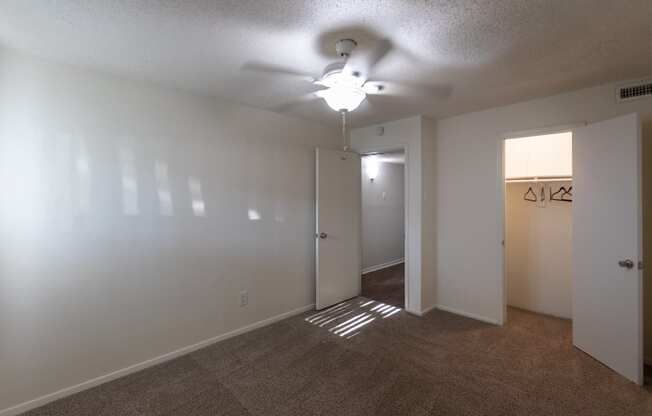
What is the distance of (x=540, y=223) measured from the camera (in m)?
3.45

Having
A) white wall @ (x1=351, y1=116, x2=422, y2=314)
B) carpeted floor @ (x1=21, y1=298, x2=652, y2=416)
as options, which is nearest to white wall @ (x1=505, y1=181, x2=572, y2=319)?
carpeted floor @ (x1=21, y1=298, x2=652, y2=416)

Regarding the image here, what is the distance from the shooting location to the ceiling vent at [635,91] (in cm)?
231

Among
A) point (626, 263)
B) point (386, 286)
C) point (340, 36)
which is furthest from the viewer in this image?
point (386, 286)

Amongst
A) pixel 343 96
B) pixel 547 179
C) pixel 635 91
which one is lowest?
pixel 547 179

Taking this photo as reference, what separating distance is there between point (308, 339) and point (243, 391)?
2.82 ft

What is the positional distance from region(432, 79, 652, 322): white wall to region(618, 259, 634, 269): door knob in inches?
38.1

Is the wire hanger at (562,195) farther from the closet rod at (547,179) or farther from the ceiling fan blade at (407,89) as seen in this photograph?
the ceiling fan blade at (407,89)

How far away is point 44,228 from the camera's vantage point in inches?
78.2

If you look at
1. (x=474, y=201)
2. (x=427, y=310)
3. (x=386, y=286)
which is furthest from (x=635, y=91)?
(x=386, y=286)

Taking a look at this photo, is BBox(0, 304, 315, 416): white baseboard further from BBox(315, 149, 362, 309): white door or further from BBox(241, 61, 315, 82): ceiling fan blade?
BBox(241, 61, 315, 82): ceiling fan blade

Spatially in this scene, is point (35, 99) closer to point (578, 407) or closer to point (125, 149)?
point (125, 149)

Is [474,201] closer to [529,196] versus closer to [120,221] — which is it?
[529,196]

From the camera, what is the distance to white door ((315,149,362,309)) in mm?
3592

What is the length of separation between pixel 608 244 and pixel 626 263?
0.19 metres
